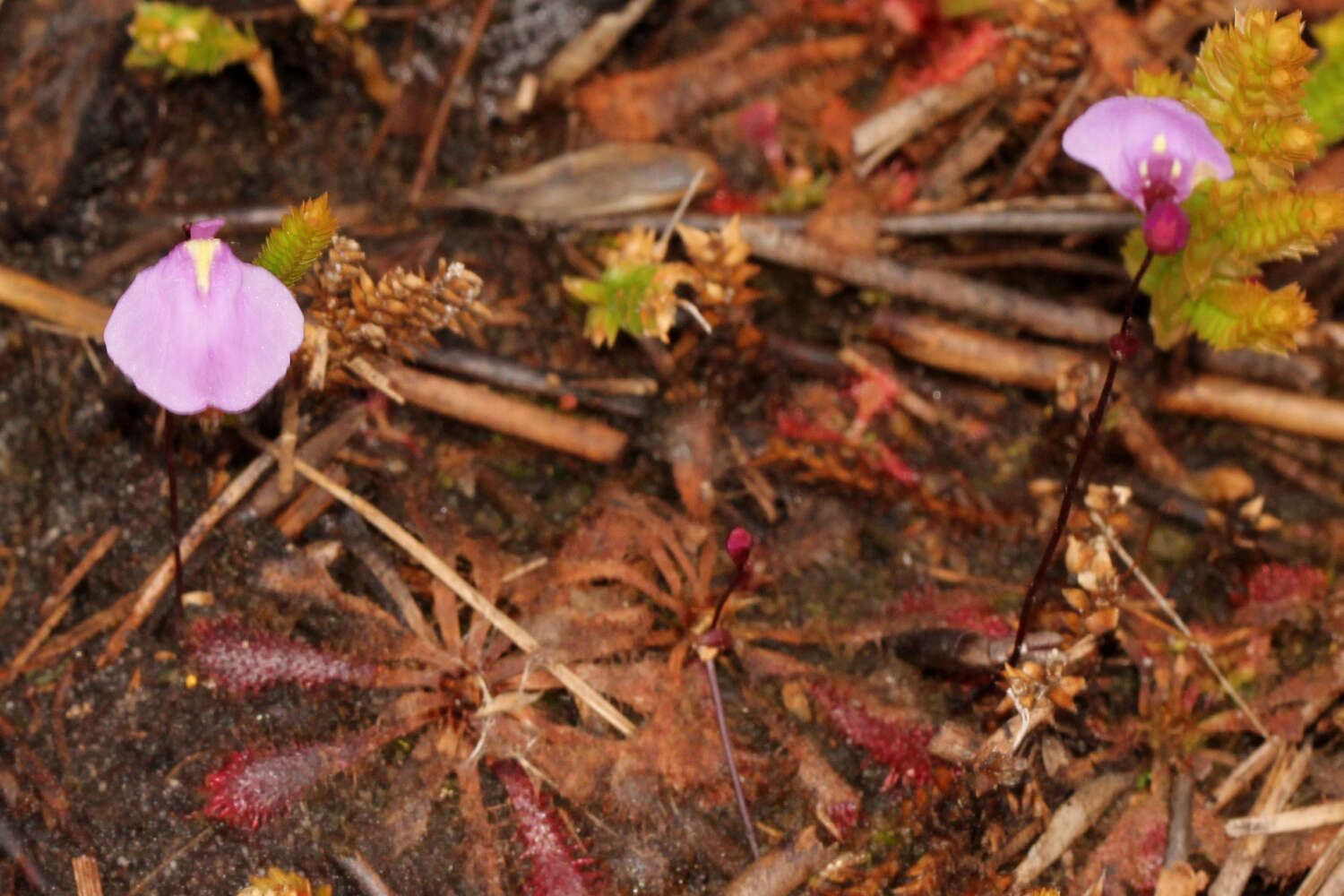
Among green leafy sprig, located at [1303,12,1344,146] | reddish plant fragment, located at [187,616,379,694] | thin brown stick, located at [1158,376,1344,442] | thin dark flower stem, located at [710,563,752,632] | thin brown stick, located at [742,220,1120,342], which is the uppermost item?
green leafy sprig, located at [1303,12,1344,146]

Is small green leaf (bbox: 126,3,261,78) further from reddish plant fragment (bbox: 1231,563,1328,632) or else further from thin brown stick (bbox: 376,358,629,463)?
reddish plant fragment (bbox: 1231,563,1328,632)

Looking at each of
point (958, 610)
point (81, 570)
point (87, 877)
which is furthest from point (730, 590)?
point (81, 570)

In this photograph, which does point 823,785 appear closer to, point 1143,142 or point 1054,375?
point 1054,375

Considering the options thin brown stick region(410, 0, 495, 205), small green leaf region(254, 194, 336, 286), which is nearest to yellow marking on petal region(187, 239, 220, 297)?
small green leaf region(254, 194, 336, 286)

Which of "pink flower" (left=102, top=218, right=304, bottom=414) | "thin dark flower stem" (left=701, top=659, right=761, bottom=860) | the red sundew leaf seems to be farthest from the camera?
the red sundew leaf

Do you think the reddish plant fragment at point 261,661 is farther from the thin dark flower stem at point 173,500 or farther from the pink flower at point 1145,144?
the pink flower at point 1145,144

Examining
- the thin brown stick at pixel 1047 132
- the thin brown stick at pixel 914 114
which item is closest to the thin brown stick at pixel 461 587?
the thin brown stick at pixel 914 114

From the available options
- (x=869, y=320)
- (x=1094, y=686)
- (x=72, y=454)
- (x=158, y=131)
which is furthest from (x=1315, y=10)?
(x=72, y=454)

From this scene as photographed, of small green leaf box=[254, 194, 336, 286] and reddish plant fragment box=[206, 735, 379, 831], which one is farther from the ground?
small green leaf box=[254, 194, 336, 286]
